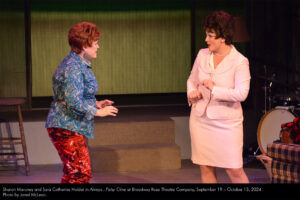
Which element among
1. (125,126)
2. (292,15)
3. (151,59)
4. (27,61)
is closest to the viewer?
(125,126)

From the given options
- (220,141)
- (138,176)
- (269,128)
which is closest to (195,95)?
(220,141)

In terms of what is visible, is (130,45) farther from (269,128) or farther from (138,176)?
(138,176)

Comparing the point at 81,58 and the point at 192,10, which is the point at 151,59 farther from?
the point at 81,58

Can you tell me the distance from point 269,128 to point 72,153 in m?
3.59

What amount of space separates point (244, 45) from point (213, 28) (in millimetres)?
4156

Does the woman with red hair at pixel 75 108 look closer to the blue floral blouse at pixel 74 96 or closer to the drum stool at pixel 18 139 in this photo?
the blue floral blouse at pixel 74 96

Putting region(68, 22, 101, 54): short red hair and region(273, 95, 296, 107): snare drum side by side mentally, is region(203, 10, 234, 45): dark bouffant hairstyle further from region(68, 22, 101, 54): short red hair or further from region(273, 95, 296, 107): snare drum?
region(273, 95, 296, 107): snare drum

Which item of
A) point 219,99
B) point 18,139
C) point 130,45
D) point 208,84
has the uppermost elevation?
point 130,45

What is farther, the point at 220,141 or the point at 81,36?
the point at 220,141

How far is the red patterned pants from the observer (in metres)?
4.14

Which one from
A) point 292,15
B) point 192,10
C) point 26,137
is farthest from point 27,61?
point 292,15

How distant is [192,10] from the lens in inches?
336

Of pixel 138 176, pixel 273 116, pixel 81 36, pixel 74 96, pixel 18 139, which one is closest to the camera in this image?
pixel 74 96

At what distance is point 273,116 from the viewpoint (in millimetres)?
7047
